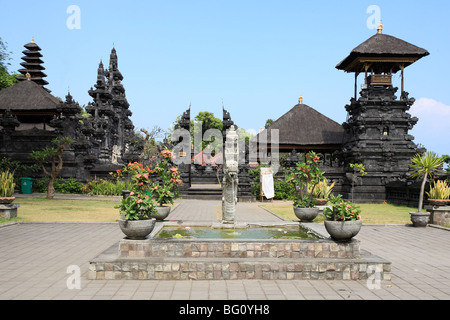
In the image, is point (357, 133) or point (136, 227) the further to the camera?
point (357, 133)

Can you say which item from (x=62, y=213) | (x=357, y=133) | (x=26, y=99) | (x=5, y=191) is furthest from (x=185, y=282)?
(x=26, y=99)

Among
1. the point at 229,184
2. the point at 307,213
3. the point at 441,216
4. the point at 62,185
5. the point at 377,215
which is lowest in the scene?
the point at 377,215

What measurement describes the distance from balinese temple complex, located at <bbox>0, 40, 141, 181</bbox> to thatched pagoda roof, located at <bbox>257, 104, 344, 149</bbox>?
1251 cm

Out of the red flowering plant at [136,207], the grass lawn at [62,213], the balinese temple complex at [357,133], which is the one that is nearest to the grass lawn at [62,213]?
the grass lawn at [62,213]

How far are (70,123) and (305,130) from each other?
19.5 m

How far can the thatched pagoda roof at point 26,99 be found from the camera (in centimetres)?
3023

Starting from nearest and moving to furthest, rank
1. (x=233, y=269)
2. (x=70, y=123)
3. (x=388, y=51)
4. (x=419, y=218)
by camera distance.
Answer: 1. (x=233, y=269)
2. (x=419, y=218)
3. (x=388, y=51)
4. (x=70, y=123)

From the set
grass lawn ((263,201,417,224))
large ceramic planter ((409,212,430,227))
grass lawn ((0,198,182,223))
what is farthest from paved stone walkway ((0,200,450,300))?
grass lawn ((263,201,417,224))

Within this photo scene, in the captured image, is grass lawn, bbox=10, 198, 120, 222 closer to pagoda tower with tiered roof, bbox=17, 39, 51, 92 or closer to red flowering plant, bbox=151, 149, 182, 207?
red flowering plant, bbox=151, 149, 182, 207

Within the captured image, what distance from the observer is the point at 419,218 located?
41.6ft

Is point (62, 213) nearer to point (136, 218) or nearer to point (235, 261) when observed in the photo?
point (136, 218)

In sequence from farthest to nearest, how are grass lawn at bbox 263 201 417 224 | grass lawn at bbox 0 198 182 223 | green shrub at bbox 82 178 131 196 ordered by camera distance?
green shrub at bbox 82 178 131 196, grass lawn at bbox 263 201 417 224, grass lawn at bbox 0 198 182 223

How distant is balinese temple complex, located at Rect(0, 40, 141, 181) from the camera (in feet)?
83.7

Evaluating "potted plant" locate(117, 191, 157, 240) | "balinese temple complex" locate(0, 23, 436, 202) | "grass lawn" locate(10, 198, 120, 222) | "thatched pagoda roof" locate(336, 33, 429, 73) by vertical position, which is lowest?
"grass lawn" locate(10, 198, 120, 222)
